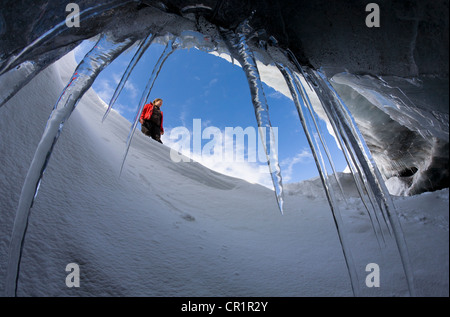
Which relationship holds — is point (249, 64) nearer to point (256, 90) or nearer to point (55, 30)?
point (256, 90)

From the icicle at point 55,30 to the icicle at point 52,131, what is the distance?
164 millimetres

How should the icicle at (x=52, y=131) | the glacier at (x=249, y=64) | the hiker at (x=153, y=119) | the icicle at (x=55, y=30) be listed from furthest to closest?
1. the hiker at (x=153, y=119)
2. the icicle at (x=55, y=30)
3. the glacier at (x=249, y=64)
4. the icicle at (x=52, y=131)

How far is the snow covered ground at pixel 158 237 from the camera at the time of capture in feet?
4.22

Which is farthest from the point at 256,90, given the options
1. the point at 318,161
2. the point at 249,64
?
the point at 318,161

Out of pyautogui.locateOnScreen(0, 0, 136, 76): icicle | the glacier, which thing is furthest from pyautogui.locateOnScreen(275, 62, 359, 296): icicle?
pyautogui.locateOnScreen(0, 0, 136, 76): icicle

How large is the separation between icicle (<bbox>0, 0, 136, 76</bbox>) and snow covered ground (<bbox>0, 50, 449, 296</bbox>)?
2.05 ft

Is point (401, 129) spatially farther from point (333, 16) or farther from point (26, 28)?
point (26, 28)

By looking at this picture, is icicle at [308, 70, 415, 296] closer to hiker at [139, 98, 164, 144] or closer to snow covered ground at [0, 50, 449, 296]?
snow covered ground at [0, 50, 449, 296]

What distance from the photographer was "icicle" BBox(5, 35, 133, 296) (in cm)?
109

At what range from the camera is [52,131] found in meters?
1.29

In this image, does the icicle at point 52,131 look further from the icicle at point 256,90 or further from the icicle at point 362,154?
the icicle at point 362,154

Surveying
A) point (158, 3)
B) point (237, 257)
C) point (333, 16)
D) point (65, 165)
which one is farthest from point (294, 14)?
point (65, 165)

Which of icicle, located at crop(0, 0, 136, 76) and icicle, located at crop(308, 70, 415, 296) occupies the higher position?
icicle, located at crop(0, 0, 136, 76)

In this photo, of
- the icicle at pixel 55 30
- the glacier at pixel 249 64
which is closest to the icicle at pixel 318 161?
the glacier at pixel 249 64
